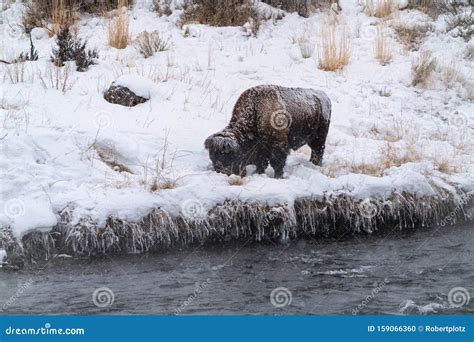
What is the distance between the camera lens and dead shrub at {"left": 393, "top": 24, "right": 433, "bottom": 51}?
479 inches

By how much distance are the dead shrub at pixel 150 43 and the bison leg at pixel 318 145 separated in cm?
413

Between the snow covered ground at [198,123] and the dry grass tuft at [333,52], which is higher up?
the dry grass tuft at [333,52]

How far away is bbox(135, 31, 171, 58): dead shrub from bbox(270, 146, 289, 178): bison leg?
171 inches

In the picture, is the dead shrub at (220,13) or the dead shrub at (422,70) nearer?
the dead shrub at (422,70)

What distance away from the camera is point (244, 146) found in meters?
7.67

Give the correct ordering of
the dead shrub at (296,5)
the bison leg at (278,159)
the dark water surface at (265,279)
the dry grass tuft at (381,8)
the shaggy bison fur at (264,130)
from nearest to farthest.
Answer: the dark water surface at (265,279) < the shaggy bison fur at (264,130) < the bison leg at (278,159) < the dry grass tuft at (381,8) < the dead shrub at (296,5)

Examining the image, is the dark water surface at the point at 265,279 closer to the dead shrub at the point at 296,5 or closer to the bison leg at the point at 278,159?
the bison leg at the point at 278,159

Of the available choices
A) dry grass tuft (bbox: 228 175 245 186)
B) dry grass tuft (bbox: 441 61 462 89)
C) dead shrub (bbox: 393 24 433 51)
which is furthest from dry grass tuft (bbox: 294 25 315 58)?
dry grass tuft (bbox: 228 175 245 186)

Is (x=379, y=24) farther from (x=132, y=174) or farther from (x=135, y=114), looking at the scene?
(x=132, y=174)

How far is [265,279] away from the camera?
20.1 ft

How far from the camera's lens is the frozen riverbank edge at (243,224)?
6.55 m

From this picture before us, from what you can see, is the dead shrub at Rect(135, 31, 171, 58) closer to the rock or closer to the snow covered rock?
the snow covered rock

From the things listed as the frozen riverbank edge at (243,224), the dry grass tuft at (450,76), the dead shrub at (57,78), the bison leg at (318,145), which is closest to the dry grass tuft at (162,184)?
the frozen riverbank edge at (243,224)

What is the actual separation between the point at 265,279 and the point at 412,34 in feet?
25.8
